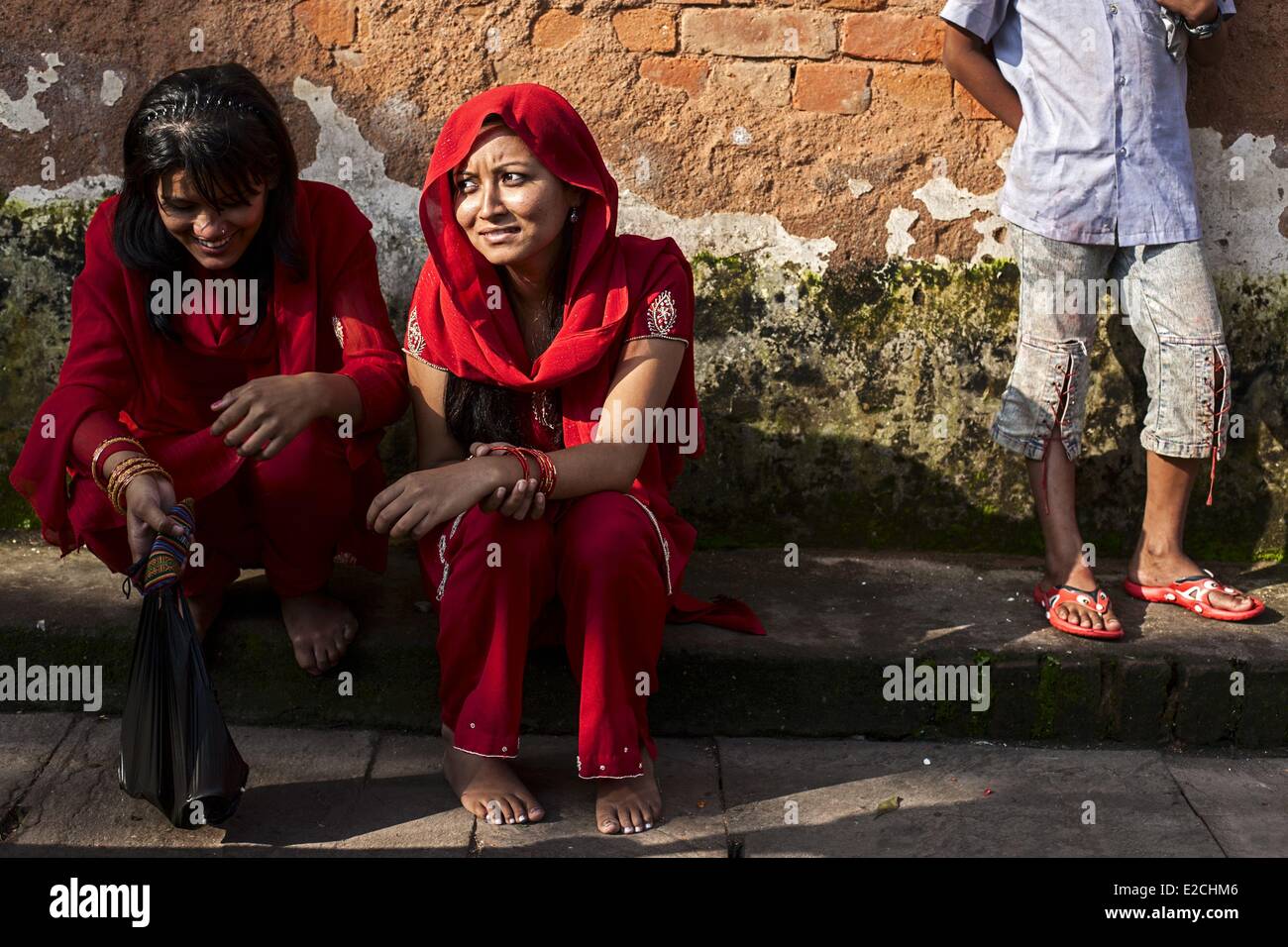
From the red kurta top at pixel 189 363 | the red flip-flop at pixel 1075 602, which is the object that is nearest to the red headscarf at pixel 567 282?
the red kurta top at pixel 189 363

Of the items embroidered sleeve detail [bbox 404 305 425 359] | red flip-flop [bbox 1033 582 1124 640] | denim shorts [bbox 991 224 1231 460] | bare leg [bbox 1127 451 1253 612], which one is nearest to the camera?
embroidered sleeve detail [bbox 404 305 425 359]

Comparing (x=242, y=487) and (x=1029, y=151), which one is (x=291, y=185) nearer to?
(x=242, y=487)

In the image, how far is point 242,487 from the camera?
3250 mm

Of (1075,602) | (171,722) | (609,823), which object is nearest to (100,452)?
(171,722)

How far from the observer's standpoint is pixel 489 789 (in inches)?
113

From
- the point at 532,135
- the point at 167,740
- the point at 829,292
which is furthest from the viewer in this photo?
the point at 829,292

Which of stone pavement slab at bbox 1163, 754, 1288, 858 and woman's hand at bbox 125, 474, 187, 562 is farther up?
woman's hand at bbox 125, 474, 187, 562

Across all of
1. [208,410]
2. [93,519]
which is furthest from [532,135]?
[93,519]

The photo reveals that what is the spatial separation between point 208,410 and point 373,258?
19.7 inches

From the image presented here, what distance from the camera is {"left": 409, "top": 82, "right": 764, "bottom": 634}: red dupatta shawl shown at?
2938mm

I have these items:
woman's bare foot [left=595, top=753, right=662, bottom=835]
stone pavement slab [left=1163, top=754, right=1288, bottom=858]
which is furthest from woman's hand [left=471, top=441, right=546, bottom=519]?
stone pavement slab [left=1163, top=754, right=1288, bottom=858]

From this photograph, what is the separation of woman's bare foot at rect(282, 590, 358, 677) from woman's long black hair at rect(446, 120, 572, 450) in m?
0.49

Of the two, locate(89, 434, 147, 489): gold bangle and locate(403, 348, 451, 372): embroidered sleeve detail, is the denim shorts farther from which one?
locate(89, 434, 147, 489): gold bangle

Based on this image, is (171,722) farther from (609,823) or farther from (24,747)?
(609,823)
